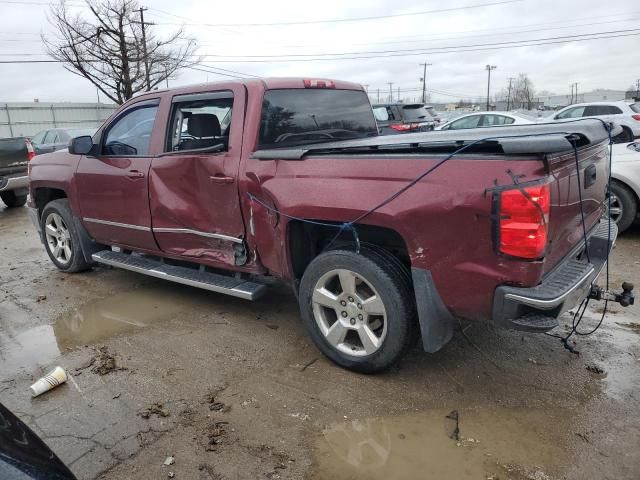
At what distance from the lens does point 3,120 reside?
30203 millimetres

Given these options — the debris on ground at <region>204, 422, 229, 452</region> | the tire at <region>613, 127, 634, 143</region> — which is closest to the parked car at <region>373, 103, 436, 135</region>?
the tire at <region>613, 127, 634, 143</region>

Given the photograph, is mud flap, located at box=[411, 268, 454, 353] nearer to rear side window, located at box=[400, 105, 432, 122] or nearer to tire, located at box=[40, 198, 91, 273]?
tire, located at box=[40, 198, 91, 273]

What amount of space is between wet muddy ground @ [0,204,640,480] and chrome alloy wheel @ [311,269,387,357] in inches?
9.5

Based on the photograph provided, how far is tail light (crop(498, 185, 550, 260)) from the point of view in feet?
8.41

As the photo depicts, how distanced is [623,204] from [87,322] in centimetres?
611

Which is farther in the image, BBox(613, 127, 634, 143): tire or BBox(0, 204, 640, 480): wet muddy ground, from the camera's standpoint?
BBox(613, 127, 634, 143): tire

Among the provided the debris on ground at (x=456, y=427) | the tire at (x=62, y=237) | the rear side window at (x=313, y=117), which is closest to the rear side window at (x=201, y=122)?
the rear side window at (x=313, y=117)

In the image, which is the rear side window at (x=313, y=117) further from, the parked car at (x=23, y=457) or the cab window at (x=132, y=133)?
the parked car at (x=23, y=457)

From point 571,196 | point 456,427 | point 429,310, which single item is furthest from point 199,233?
point 571,196

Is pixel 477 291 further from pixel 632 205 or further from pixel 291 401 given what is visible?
pixel 632 205

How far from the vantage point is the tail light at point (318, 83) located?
4.38m

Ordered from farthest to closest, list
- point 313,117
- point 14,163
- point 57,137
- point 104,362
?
point 57,137, point 14,163, point 313,117, point 104,362

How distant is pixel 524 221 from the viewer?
2588 mm

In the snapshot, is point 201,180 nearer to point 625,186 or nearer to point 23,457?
point 23,457
